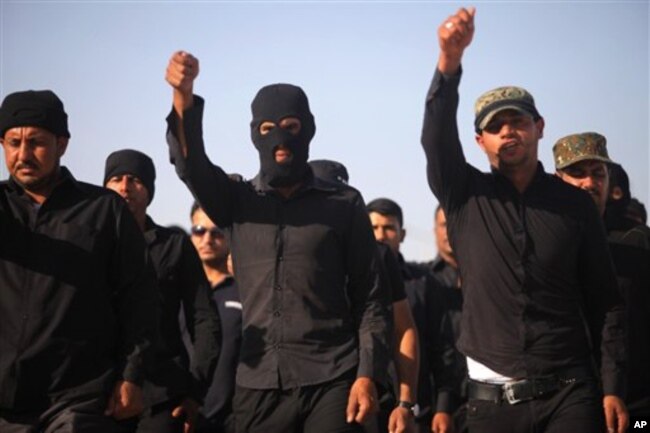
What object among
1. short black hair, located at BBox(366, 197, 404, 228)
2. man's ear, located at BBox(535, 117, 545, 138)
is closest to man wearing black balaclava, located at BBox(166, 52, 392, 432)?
man's ear, located at BBox(535, 117, 545, 138)

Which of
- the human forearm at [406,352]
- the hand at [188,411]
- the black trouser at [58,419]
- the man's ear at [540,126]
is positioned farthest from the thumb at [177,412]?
the man's ear at [540,126]

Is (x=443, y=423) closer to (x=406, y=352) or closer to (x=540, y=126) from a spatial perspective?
(x=406, y=352)

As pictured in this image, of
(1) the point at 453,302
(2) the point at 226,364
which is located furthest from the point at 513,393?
(1) the point at 453,302

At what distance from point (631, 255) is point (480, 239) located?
1910 millimetres

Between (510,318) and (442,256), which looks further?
(442,256)

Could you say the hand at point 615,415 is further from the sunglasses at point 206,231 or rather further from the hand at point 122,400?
the sunglasses at point 206,231

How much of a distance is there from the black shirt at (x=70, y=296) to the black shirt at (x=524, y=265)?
187 centimetres

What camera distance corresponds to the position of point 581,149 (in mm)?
8500

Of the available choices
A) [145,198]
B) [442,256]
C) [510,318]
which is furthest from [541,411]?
[442,256]

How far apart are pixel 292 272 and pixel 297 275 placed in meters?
0.04

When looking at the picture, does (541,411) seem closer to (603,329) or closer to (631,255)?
(603,329)

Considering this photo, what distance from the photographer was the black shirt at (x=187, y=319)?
8703 millimetres

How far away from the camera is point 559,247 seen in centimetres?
715

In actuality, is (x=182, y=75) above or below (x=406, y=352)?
above
